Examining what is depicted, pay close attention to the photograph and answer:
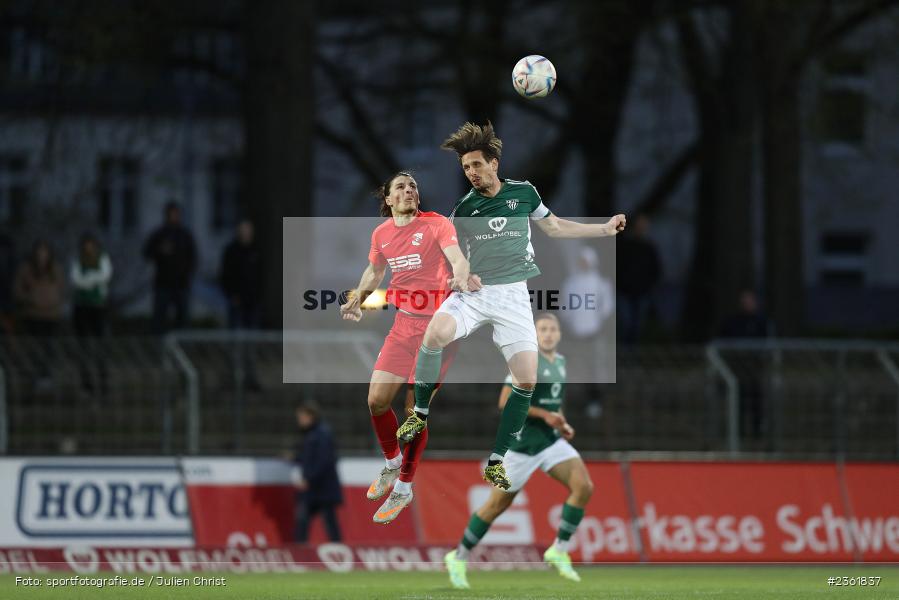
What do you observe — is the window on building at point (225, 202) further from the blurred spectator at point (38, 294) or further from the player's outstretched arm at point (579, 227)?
the player's outstretched arm at point (579, 227)

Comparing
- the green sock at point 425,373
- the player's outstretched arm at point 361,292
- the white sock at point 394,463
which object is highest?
the player's outstretched arm at point 361,292

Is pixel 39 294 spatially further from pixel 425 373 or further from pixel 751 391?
pixel 425 373

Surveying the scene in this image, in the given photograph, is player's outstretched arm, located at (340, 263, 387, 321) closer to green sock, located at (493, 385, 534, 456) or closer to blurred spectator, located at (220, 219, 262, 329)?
green sock, located at (493, 385, 534, 456)

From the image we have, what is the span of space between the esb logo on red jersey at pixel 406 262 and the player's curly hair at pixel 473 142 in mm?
730

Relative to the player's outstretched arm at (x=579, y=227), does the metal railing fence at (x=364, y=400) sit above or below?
below

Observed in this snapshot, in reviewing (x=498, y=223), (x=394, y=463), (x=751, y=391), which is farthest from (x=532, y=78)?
(x=751, y=391)

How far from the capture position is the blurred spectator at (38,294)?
19.3 meters

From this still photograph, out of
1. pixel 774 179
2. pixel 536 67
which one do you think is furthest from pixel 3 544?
pixel 774 179

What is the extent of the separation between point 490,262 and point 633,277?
33.7 feet

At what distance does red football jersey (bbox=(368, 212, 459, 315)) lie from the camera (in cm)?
988

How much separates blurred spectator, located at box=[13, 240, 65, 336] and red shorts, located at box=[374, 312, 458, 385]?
10181 mm

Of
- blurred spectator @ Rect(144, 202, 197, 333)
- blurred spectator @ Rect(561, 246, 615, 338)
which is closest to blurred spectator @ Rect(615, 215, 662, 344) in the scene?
blurred spectator @ Rect(561, 246, 615, 338)

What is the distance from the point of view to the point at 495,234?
998cm

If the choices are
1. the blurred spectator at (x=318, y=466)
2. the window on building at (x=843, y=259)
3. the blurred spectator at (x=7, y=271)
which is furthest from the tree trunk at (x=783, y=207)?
the window on building at (x=843, y=259)
